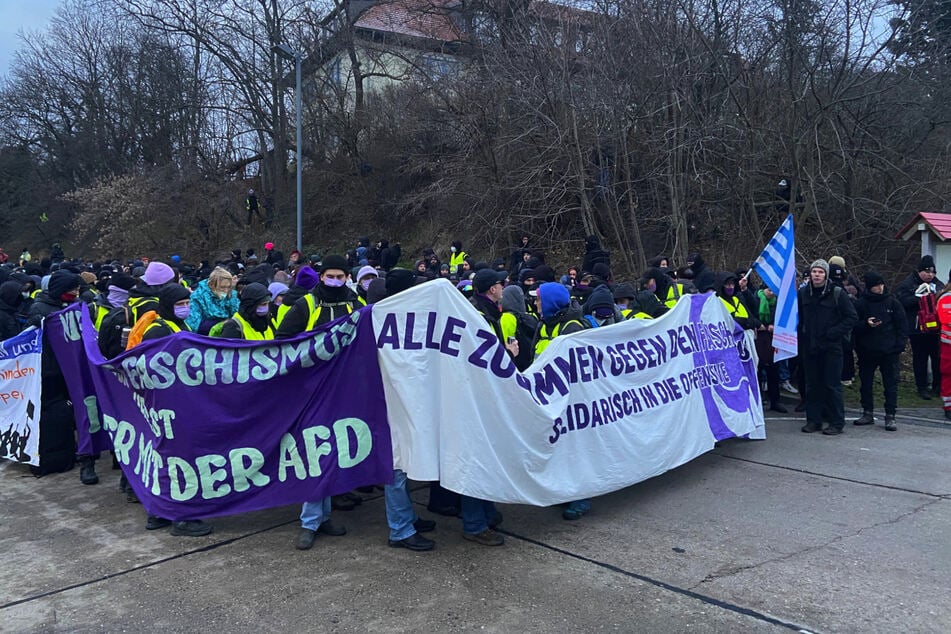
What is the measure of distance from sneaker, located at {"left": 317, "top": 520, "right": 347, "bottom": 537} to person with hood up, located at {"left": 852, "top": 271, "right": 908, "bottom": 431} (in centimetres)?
626

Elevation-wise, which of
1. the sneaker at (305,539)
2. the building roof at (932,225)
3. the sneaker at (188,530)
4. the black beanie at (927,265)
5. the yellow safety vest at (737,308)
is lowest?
the sneaker at (305,539)

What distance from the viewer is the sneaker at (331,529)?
5285 millimetres

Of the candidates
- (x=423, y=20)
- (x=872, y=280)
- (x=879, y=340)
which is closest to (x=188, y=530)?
(x=879, y=340)

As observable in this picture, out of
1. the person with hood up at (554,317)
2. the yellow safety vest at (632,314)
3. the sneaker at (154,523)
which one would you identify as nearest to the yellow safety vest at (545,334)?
the person with hood up at (554,317)

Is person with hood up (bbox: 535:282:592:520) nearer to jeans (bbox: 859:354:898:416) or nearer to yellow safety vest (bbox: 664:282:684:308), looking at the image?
yellow safety vest (bbox: 664:282:684:308)

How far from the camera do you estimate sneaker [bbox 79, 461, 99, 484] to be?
6668mm

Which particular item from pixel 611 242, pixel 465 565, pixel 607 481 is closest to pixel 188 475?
pixel 465 565

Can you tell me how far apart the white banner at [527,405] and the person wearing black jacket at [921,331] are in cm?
543

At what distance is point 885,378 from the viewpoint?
28.5 feet

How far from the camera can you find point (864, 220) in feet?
53.6

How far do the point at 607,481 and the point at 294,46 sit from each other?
28.0 metres

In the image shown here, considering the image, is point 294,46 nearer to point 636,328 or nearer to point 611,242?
point 611,242

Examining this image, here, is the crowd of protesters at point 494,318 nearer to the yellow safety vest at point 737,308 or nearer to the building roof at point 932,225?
the yellow safety vest at point 737,308

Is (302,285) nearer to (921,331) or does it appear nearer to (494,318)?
(494,318)
